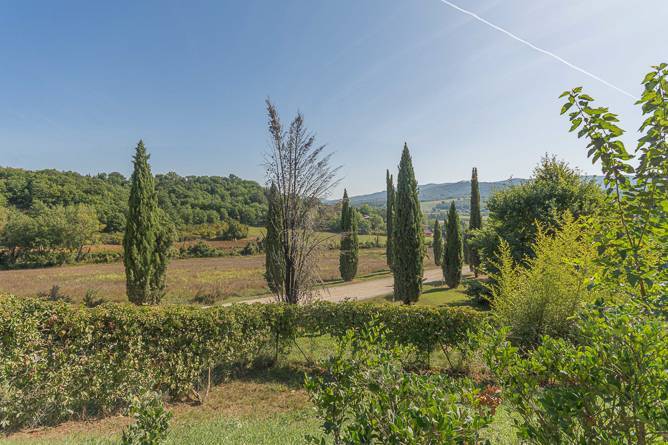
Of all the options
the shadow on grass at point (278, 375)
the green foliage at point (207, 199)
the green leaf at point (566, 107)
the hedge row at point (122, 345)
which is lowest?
the shadow on grass at point (278, 375)


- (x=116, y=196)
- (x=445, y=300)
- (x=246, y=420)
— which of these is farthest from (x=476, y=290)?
(x=116, y=196)

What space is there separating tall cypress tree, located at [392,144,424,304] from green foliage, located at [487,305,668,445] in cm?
1304

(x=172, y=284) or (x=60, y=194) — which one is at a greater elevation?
(x=60, y=194)

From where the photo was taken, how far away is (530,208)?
12.2 metres

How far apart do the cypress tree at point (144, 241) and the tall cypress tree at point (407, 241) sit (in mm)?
11454

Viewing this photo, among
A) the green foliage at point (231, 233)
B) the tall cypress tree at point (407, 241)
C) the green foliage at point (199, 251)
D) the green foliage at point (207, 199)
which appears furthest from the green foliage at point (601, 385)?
the green foliage at point (231, 233)

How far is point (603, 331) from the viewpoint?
4.52 ft

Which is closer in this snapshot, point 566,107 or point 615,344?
point 615,344

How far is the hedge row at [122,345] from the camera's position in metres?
4.48

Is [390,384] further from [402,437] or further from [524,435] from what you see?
[524,435]

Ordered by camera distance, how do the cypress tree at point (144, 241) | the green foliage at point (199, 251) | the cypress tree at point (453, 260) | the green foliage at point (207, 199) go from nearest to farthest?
the cypress tree at point (144, 241), the cypress tree at point (453, 260), the green foliage at point (199, 251), the green foliage at point (207, 199)

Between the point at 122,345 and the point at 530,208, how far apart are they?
13.9 m

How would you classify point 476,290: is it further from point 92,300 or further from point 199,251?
point 199,251

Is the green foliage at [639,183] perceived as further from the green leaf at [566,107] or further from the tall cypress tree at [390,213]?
the tall cypress tree at [390,213]
